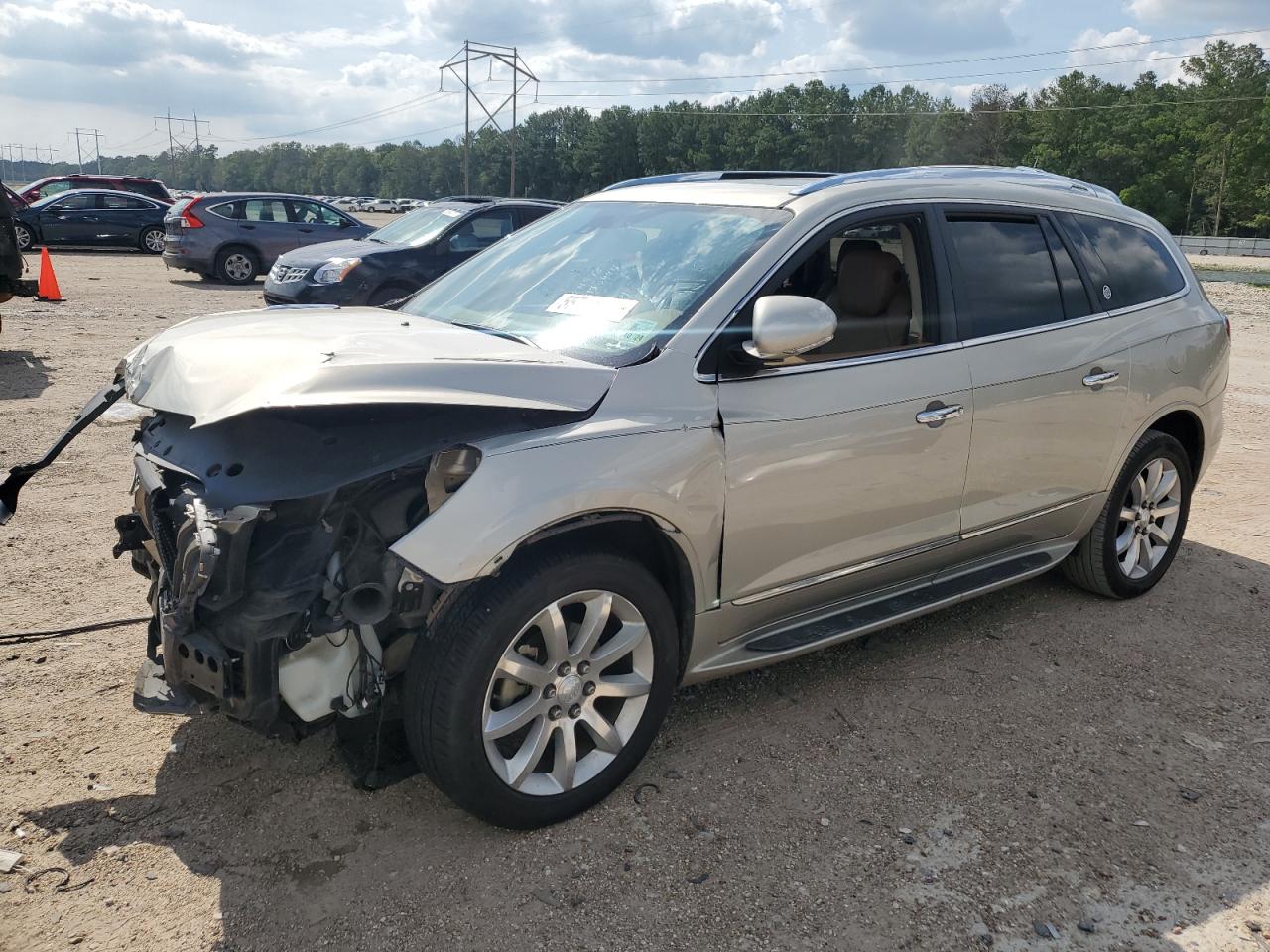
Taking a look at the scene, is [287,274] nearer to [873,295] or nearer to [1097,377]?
[873,295]

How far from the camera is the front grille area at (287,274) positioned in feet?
38.5

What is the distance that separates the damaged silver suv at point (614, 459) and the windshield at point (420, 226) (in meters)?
8.15

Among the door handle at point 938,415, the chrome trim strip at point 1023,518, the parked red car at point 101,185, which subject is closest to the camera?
the door handle at point 938,415

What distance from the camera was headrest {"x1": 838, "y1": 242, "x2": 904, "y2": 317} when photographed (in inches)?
151

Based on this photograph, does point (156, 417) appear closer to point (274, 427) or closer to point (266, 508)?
point (274, 427)

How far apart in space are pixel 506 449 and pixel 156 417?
49.7 inches

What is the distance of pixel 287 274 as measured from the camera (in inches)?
469

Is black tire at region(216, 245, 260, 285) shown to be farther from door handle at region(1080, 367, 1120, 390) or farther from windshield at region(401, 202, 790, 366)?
door handle at region(1080, 367, 1120, 390)

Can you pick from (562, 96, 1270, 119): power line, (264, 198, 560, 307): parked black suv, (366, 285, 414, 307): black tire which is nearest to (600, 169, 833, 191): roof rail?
(264, 198, 560, 307): parked black suv

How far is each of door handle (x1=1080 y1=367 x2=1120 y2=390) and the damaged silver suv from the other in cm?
3

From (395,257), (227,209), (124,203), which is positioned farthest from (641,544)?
(124,203)

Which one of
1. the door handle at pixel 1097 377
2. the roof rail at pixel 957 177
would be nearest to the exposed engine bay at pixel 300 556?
the roof rail at pixel 957 177

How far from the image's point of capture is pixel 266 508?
267 cm

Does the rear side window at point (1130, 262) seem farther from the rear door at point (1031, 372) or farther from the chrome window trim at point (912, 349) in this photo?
the rear door at point (1031, 372)
